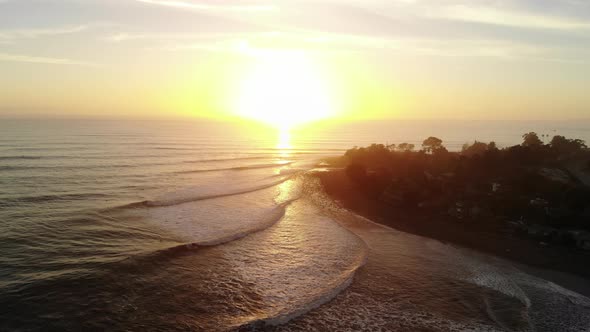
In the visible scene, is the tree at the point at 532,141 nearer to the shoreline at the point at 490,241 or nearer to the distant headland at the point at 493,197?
the distant headland at the point at 493,197

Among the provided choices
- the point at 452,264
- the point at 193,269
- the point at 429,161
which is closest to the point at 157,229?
the point at 193,269

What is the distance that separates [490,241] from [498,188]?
1223cm

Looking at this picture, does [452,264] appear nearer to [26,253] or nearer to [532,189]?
[532,189]

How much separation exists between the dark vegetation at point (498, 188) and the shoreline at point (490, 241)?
0.41 m

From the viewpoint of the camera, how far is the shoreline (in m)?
21.4

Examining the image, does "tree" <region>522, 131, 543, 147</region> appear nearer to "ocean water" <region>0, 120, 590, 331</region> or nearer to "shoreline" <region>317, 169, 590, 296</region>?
"shoreline" <region>317, 169, 590, 296</region>

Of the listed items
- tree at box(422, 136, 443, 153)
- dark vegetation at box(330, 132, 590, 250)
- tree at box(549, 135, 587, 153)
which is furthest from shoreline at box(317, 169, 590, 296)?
tree at box(422, 136, 443, 153)

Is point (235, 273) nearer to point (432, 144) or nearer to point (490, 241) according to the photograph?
point (490, 241)

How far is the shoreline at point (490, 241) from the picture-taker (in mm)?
21422

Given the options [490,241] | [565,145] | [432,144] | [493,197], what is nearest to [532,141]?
[565,145]

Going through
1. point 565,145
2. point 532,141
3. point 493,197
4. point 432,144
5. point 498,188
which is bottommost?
point 493,197

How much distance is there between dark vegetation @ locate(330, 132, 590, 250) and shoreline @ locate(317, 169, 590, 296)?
41cm

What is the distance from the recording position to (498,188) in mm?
37219

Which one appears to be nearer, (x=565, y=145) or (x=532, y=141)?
(x=565, y=145)
